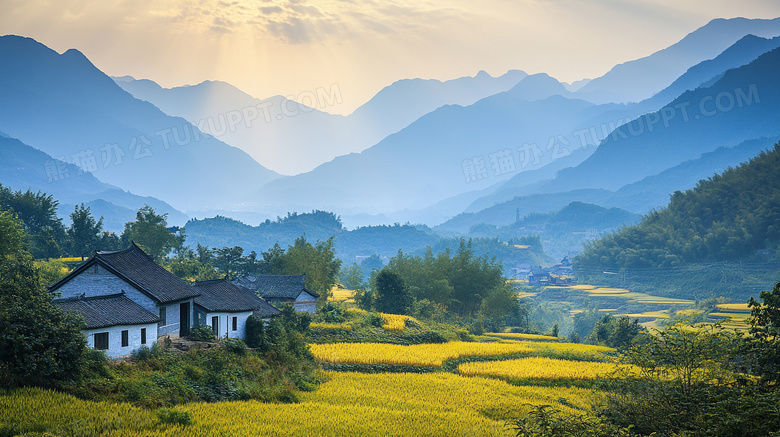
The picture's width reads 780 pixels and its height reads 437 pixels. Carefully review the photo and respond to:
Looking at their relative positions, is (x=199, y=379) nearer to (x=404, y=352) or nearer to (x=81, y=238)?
(x=404, y=352)

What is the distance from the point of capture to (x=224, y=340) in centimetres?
2720

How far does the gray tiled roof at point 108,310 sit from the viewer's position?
68.4 feet

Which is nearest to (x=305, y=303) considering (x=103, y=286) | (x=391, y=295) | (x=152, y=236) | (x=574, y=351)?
(x=391, y=295)

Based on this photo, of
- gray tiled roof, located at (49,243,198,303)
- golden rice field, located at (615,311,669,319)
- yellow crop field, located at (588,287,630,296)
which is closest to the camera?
gray tiled roof, located at (49,243,198,303)

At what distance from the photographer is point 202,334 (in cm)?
2666

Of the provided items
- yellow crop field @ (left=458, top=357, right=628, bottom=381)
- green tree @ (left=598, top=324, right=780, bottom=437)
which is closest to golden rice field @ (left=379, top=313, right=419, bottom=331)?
yellow crop field @ (left=458, top=357, right=628, bottom=381)

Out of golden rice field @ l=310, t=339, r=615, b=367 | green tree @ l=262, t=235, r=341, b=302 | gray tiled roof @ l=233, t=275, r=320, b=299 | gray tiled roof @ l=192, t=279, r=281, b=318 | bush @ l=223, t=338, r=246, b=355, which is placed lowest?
golden rice field @ l=310, t=339, r=615, b=367

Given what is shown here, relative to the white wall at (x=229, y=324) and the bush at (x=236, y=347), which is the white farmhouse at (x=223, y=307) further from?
the bush at (x=236, y=347)

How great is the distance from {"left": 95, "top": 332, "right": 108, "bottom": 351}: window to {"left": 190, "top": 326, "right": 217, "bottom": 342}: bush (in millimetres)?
5539

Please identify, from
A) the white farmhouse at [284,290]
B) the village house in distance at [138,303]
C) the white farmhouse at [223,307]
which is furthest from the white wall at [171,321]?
the white farmhouse at [284,290]

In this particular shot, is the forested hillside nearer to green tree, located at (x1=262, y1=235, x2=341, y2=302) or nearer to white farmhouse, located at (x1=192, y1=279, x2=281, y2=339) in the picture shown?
green tree, located at (x1=262, y1=235, x2=341, y2=302)

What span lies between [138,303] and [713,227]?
11029 cm

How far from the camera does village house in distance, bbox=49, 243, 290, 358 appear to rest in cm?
2142

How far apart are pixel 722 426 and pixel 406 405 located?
1216 centimetres
